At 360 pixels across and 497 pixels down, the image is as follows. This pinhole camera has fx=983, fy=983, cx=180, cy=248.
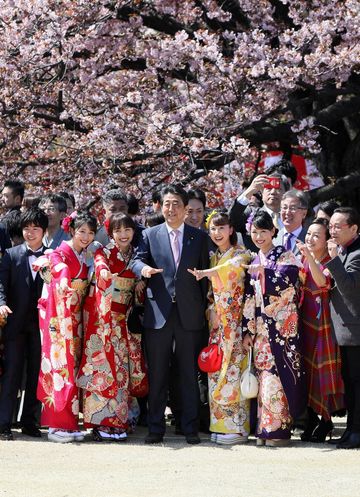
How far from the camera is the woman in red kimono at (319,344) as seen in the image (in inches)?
273

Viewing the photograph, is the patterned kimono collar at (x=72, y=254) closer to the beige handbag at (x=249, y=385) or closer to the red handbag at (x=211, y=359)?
the red handbag at (x=211, y=359)

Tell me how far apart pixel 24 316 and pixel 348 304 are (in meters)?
2.40

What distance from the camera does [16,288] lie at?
24.4ft

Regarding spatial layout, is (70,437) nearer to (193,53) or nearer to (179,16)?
(193,53)

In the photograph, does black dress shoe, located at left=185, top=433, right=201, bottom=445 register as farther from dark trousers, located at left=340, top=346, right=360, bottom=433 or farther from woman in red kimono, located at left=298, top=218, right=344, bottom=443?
dark trousers, located at left=340, top=346, right=360, bottom=433

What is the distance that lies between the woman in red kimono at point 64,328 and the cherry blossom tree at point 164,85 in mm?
2802

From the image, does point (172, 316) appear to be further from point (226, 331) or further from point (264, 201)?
point (264, 201)

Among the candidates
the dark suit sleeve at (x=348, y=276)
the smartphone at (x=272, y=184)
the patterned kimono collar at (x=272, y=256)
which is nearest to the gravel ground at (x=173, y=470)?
the dark suit sleeve at (x=348, y=276)

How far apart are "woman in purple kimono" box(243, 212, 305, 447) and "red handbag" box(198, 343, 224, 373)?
21cm

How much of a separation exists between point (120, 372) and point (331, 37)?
4429mm

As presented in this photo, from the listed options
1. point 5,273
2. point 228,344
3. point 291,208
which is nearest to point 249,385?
point 228,344

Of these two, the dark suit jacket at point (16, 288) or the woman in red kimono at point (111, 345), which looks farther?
the dark suit jacket at point (16, 288)

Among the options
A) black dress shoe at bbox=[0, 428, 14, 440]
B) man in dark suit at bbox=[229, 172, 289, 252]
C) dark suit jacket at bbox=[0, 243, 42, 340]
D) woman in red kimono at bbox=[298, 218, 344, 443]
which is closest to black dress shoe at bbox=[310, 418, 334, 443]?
woman in red kimono at bbox=[298, 218, 344, 443]

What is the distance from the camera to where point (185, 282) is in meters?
7.14
